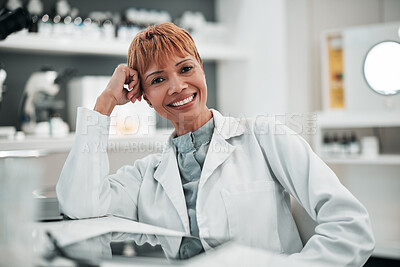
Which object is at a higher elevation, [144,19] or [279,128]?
[144,19]

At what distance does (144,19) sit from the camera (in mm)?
3262

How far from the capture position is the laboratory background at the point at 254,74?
2754 mm

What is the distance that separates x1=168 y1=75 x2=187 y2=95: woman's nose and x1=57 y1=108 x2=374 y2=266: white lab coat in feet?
0.54

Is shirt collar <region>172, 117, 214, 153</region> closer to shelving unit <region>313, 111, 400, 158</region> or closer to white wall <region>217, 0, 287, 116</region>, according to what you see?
shelving unit <region>313, 111, 400, 158</region>

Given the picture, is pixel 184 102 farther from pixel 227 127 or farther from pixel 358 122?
pixel 358 122

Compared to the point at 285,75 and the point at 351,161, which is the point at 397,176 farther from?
the point at 285,75

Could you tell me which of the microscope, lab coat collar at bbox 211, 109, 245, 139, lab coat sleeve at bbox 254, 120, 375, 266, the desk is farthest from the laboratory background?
the desk

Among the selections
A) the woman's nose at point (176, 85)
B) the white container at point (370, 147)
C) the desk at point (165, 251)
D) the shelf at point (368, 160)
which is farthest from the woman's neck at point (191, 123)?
the white container at point (370, 147)

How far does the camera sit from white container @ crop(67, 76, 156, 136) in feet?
9.29

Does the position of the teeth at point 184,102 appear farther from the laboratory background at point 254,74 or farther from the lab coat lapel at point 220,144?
the laboratory background at point 254,74

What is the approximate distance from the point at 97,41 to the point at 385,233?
2.44 m

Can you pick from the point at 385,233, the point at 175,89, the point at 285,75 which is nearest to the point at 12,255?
the point at 175,89

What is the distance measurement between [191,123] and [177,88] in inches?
5.4

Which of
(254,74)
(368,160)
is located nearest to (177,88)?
(368,160)
